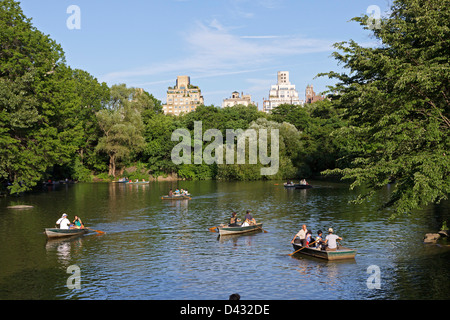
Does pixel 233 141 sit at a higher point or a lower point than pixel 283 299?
higher

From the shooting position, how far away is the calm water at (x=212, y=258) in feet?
76.8

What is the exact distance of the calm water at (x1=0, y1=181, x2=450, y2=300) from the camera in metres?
23.4

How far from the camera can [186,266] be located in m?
28.4

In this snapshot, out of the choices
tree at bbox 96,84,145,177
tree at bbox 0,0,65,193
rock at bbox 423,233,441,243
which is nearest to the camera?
rock at bbox 423,233,441,243

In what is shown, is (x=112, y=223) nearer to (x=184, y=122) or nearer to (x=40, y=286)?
(x=40, y=286)

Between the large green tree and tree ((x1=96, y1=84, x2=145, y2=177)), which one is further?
tree ((x1=96, y1=84, x2=145, y2=177))

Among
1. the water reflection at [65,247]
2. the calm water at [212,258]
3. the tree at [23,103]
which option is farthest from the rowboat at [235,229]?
the tree at [23,103]

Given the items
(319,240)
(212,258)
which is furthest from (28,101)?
(319,240)

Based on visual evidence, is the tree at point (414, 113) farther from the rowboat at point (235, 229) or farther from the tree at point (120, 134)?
the tree at point (120, 134)

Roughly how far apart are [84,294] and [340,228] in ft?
81.3

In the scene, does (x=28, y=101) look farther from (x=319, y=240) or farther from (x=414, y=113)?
(x=414, y=113)

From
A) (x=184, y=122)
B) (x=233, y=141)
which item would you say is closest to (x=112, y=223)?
(x=233, y=141)

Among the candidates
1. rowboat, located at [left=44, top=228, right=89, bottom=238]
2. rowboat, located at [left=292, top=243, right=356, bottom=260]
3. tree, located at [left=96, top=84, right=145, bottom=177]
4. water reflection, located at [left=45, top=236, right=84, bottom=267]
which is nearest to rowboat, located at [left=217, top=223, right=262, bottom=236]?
rowboat, located at [left=292, top=243, right=356, bottom=260]

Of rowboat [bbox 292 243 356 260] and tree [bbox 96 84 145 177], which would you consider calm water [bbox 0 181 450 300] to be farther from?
tree [bbox 96 84 145 177]
